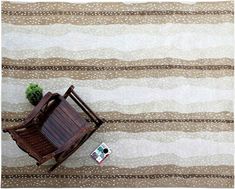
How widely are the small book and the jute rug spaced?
54mm

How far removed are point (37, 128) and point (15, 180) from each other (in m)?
0.67

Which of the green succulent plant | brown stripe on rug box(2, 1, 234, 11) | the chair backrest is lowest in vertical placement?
the chair backrest

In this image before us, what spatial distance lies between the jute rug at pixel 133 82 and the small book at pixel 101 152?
0.18 feet

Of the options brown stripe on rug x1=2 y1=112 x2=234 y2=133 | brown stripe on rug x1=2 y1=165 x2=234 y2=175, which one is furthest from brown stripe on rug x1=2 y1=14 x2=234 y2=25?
brown stripe on rug x1=2 y1=165 x2=234 y2=175

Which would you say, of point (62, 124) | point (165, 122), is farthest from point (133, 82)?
point (62, 124)

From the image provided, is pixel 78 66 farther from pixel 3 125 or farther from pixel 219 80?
pixel 219 80

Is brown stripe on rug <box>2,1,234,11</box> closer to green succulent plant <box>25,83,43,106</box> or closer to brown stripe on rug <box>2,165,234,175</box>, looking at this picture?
green succulent plant <box>25,83,43,106</box>

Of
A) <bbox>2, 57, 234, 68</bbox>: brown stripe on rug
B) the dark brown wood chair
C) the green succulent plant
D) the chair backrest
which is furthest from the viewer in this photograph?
<bbox>2, 57, 234, 68</bbox>: brown stripe on rug

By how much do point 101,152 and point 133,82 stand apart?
778 mm

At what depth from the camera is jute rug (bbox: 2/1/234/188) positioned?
4215mm

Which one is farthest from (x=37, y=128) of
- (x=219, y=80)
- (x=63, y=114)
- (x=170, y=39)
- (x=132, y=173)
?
(x=219, y=80)

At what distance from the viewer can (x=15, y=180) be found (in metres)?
4.16

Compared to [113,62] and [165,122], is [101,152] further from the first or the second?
[113,62]

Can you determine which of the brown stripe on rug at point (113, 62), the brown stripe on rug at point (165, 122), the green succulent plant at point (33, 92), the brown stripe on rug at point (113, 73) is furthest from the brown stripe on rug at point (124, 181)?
the brown stripe on rug at point (113, 62)
